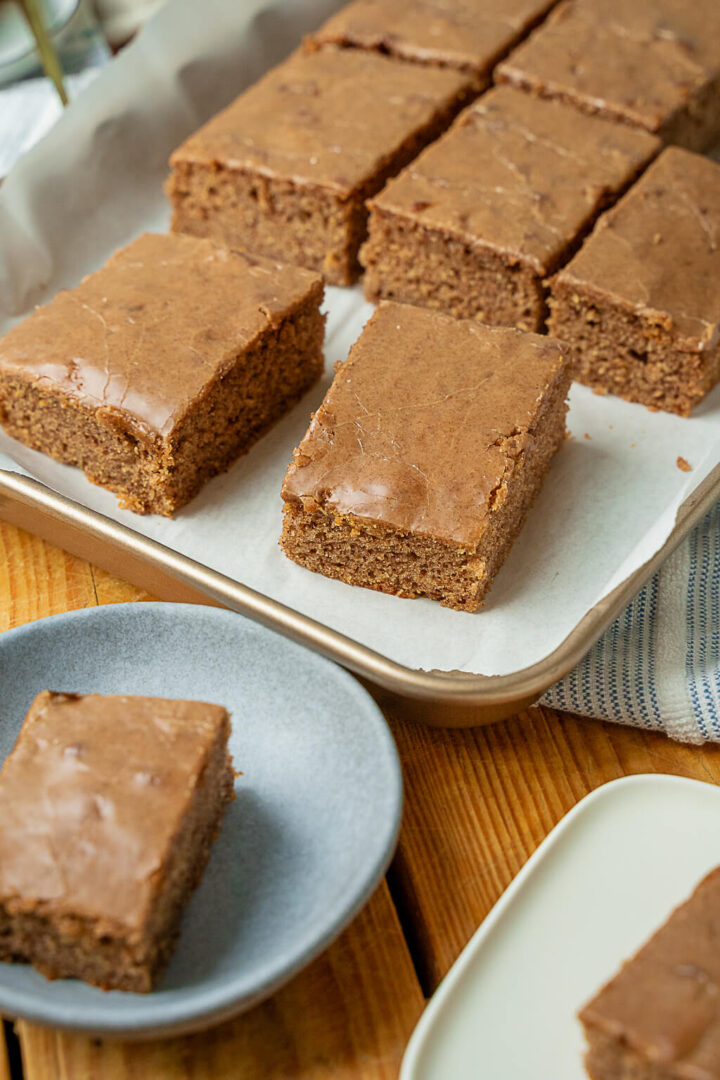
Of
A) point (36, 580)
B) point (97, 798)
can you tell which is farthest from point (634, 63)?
point (97, 798)

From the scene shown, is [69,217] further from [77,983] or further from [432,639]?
[77,983]

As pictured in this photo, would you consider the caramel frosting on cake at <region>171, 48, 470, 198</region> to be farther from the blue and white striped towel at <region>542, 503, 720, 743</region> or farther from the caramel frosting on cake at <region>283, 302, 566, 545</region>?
the blue and white striped towel at <region>542, 503, 720, 743</region>

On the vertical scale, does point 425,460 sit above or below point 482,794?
above

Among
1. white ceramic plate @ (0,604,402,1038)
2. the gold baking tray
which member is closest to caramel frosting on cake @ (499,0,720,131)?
the gold baking tray

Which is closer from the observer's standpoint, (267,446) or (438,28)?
(267,446)

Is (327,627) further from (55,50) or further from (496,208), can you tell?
(55,50)

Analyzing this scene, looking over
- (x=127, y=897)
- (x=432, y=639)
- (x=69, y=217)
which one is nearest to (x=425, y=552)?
(x=432, y=639)

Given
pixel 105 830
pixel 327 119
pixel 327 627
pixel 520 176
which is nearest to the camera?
pixel 105 830
